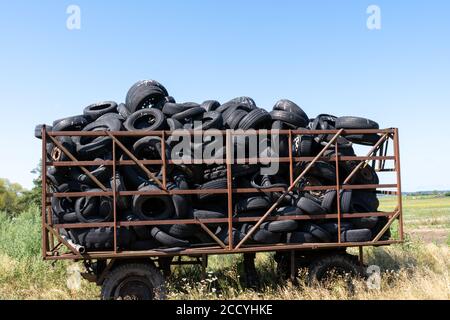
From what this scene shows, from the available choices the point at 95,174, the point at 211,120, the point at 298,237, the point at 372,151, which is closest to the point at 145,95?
the point at 211,120

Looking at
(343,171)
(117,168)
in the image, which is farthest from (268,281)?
(117,168)

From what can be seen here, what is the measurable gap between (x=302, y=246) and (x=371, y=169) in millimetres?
2027

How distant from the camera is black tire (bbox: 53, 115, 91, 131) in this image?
7.16 meters

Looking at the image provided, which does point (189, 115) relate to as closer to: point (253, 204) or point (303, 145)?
point (253, 204)

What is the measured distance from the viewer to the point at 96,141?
679 cm

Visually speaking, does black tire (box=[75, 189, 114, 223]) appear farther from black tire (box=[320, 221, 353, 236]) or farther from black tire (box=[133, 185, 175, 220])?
black tire (box=[320, 221, 353, 236])

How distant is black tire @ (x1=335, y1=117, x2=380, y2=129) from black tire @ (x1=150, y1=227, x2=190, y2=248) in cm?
365

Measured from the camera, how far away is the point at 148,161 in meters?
6.73

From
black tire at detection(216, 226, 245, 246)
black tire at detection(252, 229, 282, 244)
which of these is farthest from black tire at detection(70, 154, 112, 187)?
black tire at detection(252, 229, 282, 244)

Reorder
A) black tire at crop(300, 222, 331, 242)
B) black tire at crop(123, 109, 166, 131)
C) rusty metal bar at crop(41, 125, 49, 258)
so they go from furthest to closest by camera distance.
Answer: 1. black tire at crop(300, 222, 331, 242)
2. black tire at crop(123, 109, 166, 131)
3. rusty metal bar at crop(41, 125, 49, 258)

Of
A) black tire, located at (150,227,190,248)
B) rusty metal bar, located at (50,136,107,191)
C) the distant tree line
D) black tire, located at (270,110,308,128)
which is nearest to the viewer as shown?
rusty metal bar, located at (50,136,107,191)

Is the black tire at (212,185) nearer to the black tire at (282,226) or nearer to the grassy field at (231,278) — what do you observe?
the black tire at (282,226)

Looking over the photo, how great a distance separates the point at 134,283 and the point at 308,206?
3289 mm
